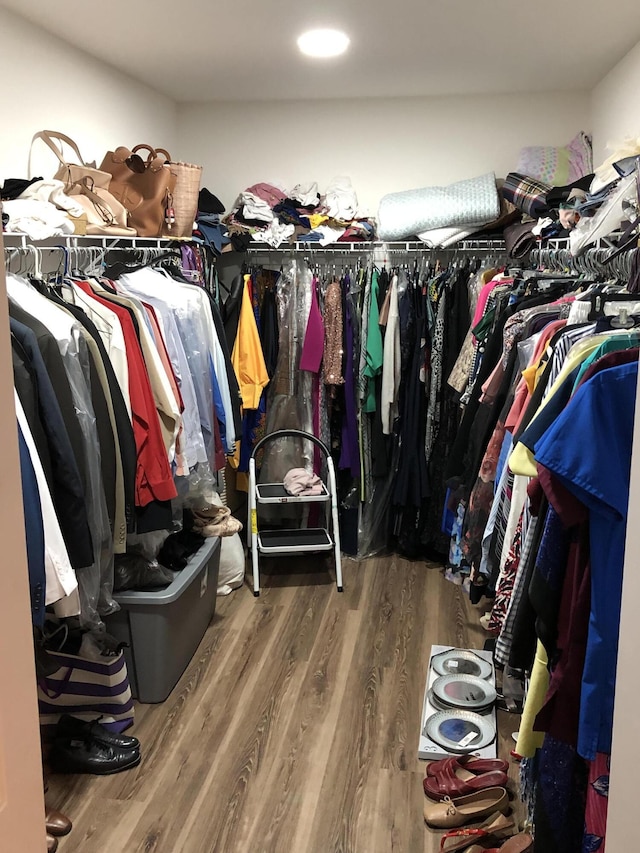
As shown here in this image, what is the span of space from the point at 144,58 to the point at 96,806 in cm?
298

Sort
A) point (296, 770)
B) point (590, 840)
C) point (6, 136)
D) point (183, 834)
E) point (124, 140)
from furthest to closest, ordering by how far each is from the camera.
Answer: point (124, 140)
point (6, 136)
point (296, 770)
point (183, 834)
point (590, 840)

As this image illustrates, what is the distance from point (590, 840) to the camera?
1.45m

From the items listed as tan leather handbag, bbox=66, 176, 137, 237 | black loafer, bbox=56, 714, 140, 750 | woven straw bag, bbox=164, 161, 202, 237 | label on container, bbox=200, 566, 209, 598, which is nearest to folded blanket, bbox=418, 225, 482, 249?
woven straw bag, bbox=164, 161, 202, 237

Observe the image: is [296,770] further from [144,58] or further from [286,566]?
[144,58]

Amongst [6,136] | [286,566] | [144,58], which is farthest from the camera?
[286,566]

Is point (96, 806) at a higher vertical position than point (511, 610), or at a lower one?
lower

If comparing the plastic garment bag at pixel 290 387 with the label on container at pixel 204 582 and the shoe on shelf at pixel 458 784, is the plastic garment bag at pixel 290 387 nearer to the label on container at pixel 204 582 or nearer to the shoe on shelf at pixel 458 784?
the label on container at pixel 204 582

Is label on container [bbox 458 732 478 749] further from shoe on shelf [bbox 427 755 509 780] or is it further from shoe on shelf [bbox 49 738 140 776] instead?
shoe on shelf [bbox 49 738 140 776]

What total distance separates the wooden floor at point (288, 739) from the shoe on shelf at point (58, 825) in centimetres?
3

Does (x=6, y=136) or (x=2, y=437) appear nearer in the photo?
(x=2, y=437)

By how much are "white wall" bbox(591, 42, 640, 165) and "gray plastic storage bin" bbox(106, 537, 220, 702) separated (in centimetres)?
247

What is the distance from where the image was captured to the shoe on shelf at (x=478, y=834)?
2.06 meters

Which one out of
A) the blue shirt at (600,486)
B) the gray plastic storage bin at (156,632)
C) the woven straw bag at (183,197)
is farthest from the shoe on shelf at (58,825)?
the woven straw bag at (183,197)

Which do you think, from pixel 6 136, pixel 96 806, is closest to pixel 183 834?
pixel 96 806
